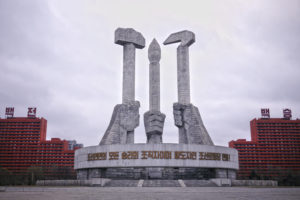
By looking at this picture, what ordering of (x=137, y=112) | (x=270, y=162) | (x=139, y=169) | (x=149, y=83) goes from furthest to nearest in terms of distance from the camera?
(x=270, y=162)
(x=149, y=83)
(x=137, y=112)
(x=139, y=169)

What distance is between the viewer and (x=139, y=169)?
134 feet

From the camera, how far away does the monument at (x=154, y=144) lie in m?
36.6

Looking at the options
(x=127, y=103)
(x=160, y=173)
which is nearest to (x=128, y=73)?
(x=127, y=103)

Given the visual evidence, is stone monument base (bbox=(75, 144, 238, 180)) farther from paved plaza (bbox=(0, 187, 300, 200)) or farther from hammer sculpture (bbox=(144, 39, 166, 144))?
paved plaza (bbox=(0, 187, 300, 200))

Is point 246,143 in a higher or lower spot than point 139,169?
higher

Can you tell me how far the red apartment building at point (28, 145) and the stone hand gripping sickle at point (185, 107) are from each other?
230ft

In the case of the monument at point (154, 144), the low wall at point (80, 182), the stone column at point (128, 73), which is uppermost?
the stone column at point (128, 73)

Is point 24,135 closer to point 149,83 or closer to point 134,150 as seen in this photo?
point 149,83

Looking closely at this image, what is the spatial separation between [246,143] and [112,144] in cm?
8112

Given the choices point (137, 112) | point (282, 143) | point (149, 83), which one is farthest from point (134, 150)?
point (282, 143)

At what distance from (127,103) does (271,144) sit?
80.9m

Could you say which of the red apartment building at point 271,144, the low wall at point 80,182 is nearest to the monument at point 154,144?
the low wall at point 80,182

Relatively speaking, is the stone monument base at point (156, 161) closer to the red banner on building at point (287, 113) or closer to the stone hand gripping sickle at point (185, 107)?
the stone hand gripping sickle at point (185, 107)

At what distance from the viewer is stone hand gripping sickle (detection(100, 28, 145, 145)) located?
4294cm
